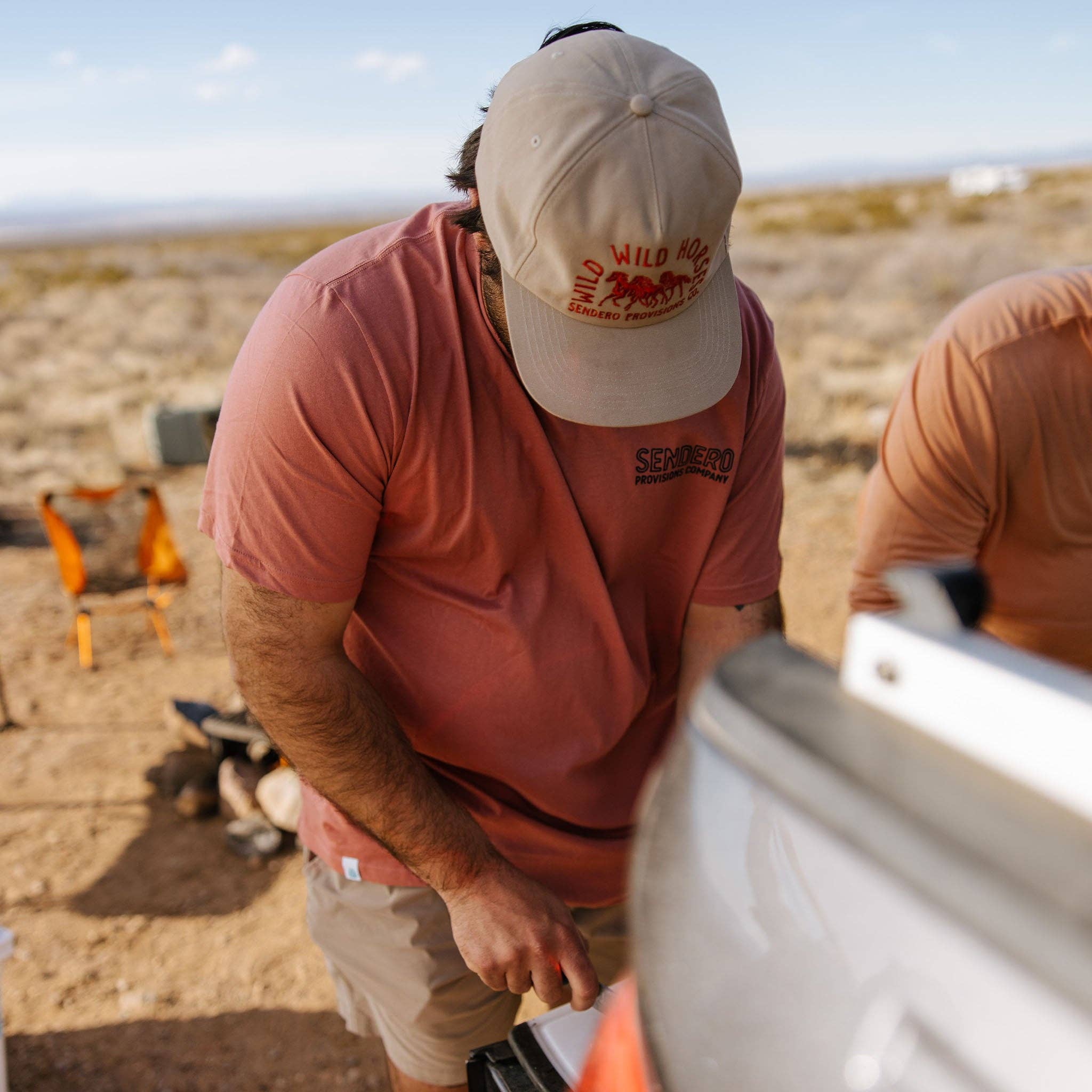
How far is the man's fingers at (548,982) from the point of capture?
152 centimetres

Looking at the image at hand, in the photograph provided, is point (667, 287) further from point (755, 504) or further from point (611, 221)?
point (755, 504)

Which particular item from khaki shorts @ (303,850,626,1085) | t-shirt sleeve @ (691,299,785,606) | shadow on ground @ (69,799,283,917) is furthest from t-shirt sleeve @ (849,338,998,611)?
shadow on ground @ (69,799,283,917)

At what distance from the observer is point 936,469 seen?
6.79 feet

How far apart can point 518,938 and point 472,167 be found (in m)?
1.23

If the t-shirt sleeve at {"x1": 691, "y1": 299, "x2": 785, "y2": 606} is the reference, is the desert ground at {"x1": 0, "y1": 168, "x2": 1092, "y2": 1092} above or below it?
below

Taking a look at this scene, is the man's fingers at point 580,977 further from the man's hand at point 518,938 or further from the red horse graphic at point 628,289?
the red horse graphic at point 628,289

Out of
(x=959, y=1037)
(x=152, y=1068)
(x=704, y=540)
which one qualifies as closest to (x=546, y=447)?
(x=704, y=540)

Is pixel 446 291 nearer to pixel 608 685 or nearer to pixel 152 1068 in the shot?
pixel 608 685

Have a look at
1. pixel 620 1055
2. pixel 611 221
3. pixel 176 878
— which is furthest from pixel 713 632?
pixel 176 878

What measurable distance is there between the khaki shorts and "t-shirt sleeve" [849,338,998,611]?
988 millimetres

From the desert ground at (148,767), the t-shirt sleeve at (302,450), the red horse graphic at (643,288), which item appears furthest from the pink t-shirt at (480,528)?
the desert ground at (148,767)

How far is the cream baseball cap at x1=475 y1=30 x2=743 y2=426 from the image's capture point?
132cm

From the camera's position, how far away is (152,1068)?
3188 millimetres

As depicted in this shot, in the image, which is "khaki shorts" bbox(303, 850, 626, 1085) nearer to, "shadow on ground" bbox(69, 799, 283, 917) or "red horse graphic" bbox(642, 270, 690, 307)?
"red horse graphic" bbox(642, 270, 690, 307)
